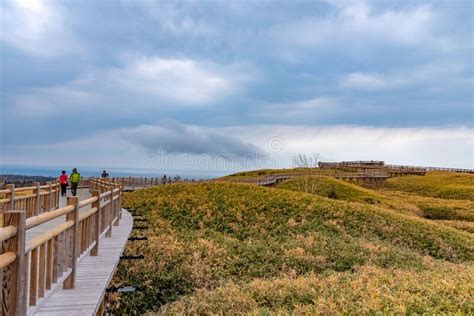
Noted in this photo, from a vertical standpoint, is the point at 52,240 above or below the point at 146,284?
above

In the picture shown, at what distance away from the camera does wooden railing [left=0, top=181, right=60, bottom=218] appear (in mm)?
11852

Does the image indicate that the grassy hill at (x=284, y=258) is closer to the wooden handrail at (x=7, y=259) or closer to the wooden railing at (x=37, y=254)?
the wooden railing at (x=37, y=254)

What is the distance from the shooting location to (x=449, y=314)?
16.6 ft

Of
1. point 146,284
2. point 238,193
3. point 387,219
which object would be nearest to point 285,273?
point 146,284

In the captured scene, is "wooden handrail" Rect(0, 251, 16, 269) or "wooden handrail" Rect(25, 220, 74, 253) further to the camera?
"wooden handrail" Rect(25, 220, 74, 253)

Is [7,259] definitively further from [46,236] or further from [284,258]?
[284,258]

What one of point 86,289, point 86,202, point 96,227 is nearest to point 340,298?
point 86,289

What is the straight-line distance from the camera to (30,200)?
13.6 metres

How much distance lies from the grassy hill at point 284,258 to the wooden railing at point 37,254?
2344 millimetres

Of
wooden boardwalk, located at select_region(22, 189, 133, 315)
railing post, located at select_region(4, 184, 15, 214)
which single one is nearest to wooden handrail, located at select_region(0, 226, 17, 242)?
wooden boardwalk, located at select_region(22, 189, 133, 315)

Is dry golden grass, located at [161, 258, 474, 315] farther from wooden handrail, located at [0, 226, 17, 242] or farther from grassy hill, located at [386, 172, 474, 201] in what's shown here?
grassy hill, located at [386, 172, 474, 201]

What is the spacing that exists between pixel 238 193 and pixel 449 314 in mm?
16534

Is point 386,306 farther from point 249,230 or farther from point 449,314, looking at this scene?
point 249,230

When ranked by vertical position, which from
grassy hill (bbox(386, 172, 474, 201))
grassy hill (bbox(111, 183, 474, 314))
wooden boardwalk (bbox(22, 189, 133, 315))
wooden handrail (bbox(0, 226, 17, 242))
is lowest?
grassy hill (bbox(111, 183, 474, 314))
